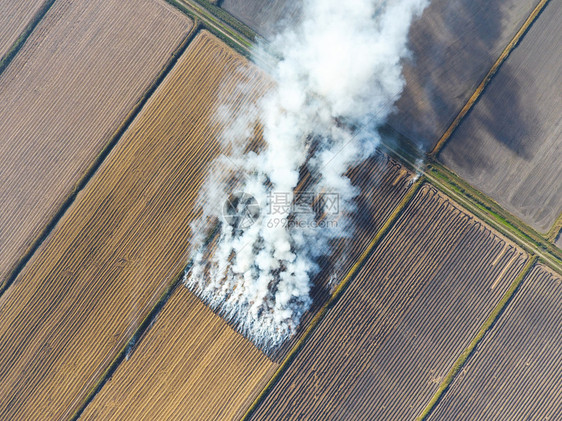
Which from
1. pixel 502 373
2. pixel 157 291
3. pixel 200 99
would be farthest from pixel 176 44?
pixel 502 373

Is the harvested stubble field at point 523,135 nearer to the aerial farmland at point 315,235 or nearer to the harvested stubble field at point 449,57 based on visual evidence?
the aerial farmland at point 315,235

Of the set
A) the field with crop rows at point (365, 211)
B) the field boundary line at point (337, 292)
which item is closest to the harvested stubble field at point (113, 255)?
the field boundary line at point (337, 292)

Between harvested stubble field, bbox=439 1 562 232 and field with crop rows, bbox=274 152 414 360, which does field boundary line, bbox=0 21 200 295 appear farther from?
harvested stubble field, bbox=439 1 562 232

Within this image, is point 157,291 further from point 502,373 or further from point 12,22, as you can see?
point 502,373

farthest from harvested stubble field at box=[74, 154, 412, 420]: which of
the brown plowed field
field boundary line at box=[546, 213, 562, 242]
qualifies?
field boundary line at box=[546, 213, 562, 242]

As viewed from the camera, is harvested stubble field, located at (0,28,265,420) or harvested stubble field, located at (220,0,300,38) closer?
harvested stubble field, located at (0,28,265,420)

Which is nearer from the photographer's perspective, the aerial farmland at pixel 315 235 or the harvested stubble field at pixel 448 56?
the aerial farmland at pixel 315 235
